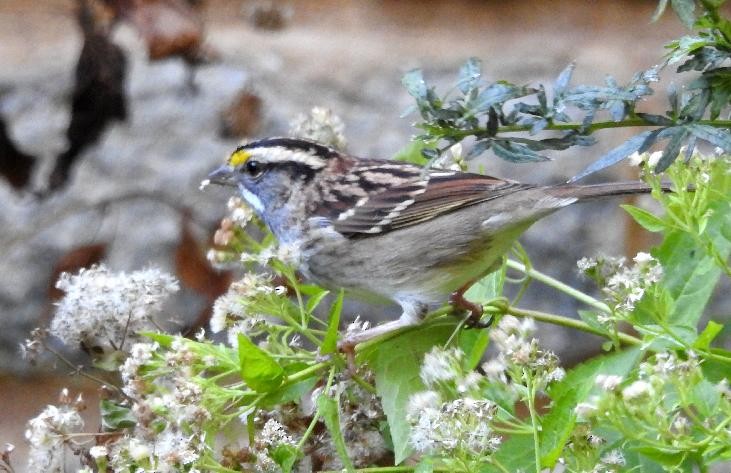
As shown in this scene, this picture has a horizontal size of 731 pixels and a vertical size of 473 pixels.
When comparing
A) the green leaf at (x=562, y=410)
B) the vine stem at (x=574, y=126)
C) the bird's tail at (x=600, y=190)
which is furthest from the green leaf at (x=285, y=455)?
the bird's tail at (x=600, y=190)

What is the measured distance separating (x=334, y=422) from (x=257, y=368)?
96mm

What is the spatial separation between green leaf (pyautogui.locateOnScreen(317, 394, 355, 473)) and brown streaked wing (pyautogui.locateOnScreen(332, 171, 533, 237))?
59cm

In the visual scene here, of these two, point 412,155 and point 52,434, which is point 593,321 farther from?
point 52,434

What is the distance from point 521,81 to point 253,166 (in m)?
0.50

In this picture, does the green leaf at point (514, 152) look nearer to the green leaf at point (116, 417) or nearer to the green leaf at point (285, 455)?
the green leaf at point (285, 455)

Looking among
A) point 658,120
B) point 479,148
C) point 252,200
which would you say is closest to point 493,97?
point 479,148

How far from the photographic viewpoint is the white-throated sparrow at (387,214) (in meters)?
1.64

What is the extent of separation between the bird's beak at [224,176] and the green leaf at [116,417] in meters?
0.65

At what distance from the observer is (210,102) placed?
6.70ft

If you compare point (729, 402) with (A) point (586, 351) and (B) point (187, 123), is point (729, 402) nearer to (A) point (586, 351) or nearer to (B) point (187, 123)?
(A) point (586, 351)

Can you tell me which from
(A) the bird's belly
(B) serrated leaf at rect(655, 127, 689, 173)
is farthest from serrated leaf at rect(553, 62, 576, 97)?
(A) the bird's belly

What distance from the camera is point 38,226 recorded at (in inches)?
79.0

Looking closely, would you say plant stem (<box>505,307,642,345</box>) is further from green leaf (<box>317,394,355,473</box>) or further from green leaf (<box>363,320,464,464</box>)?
green leaf (<box>317,394,355,473</box>)

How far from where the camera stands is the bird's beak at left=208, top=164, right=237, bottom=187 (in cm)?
187
